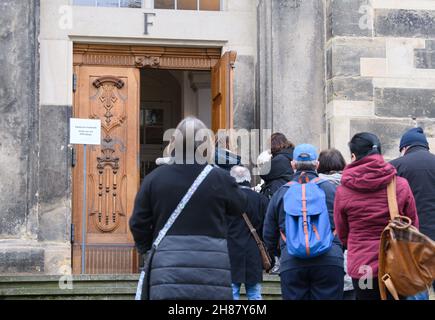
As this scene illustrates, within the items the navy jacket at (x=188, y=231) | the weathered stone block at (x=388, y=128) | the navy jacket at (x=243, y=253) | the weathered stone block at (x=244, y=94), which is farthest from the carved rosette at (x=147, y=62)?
the navy jacket at (x=188, y=231)

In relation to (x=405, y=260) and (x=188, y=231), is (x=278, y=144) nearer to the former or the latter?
(x=405, y=260)

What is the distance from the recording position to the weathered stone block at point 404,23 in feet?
36.0

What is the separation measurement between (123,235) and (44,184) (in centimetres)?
111

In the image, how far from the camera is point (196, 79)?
16.5 meters

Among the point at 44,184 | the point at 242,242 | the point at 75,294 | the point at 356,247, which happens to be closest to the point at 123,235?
the point at 44,184

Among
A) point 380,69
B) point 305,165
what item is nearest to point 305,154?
point 305,165

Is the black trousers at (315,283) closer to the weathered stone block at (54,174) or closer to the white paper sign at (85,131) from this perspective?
the white paper sign at (85,131)

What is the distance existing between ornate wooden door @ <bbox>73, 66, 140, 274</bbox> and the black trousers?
4.52 m

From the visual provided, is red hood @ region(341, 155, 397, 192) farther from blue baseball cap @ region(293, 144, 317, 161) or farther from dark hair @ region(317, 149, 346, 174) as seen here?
dark hair @ region(317, 149, 346, 174)

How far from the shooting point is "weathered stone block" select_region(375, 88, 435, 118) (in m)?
10.9

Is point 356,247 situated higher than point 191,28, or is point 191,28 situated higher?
point 191,28

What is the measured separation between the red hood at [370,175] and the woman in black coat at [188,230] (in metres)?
1.00

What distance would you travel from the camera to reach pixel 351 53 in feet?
35.8
